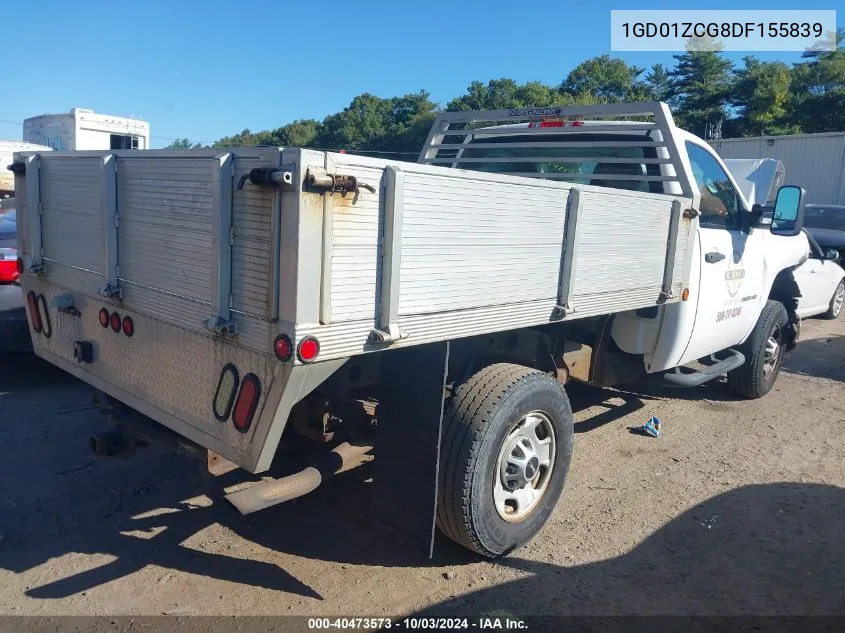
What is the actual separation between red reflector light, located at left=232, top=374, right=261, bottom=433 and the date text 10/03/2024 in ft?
3.06

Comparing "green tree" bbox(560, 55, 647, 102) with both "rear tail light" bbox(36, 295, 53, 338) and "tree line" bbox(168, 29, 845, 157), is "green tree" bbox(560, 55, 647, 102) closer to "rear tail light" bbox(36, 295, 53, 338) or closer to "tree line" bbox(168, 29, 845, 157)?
"tree line" bbox(168, 29, 845, 157)

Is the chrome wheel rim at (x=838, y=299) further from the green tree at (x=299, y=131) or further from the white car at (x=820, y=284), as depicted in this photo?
the green tree at (x=299, y=131)

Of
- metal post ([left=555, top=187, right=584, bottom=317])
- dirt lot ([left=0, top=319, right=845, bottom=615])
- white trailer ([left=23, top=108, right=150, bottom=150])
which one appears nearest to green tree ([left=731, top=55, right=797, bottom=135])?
white trailer ([left=23, top=108, right=150, bottom=150])

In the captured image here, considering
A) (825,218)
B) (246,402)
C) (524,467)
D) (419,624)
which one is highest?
(825,218)

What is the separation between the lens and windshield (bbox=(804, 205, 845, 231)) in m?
13.7

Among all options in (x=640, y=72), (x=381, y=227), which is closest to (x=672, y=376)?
(x=381, y=227)

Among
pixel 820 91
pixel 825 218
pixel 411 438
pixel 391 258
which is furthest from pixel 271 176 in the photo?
pixel 820 91

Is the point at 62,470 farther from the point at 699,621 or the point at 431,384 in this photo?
the point at 699,621

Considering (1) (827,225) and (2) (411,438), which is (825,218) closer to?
(1) (827,225)

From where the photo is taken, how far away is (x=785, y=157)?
23406 millimetres

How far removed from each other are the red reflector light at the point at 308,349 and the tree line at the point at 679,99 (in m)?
32.8

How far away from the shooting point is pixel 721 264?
5156mm

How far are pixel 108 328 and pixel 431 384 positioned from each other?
1687 mm

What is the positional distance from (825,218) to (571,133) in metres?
10.9
